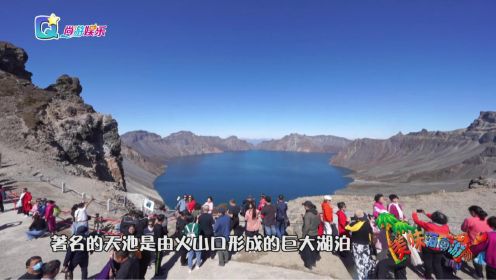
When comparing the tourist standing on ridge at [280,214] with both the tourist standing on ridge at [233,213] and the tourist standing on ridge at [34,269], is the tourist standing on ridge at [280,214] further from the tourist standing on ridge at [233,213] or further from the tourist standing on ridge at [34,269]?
the tourist standing on ridge at [34,269]

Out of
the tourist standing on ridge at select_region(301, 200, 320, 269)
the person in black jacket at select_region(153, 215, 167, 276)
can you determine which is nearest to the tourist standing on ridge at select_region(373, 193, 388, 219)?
the tourist standing on ridge at select_region(301, 200, 320, 269)

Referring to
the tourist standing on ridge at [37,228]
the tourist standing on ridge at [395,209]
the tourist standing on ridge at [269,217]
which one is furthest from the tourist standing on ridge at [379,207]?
the tourist standing on ridge at [37,228]

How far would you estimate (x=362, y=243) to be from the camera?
772cm

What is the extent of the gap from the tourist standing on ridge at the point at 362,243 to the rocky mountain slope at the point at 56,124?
40297 mm

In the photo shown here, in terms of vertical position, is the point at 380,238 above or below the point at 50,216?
above

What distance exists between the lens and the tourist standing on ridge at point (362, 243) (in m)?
7.64

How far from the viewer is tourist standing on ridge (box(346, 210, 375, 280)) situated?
7641mm

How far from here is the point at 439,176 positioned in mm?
130000

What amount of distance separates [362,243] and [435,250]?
2205 millimetres

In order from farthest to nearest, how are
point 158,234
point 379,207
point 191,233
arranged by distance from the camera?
1. point 379,207
2. point 191,233
3. point 158,234

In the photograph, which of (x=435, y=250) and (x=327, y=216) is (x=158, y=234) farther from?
(x=435, y=250)

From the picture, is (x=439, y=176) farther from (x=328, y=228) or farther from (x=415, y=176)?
(x=328, y=228)

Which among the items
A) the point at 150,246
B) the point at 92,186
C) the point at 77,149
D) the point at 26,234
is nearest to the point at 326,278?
the point at 150,246

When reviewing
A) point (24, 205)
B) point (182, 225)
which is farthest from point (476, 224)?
point (24, 205)
